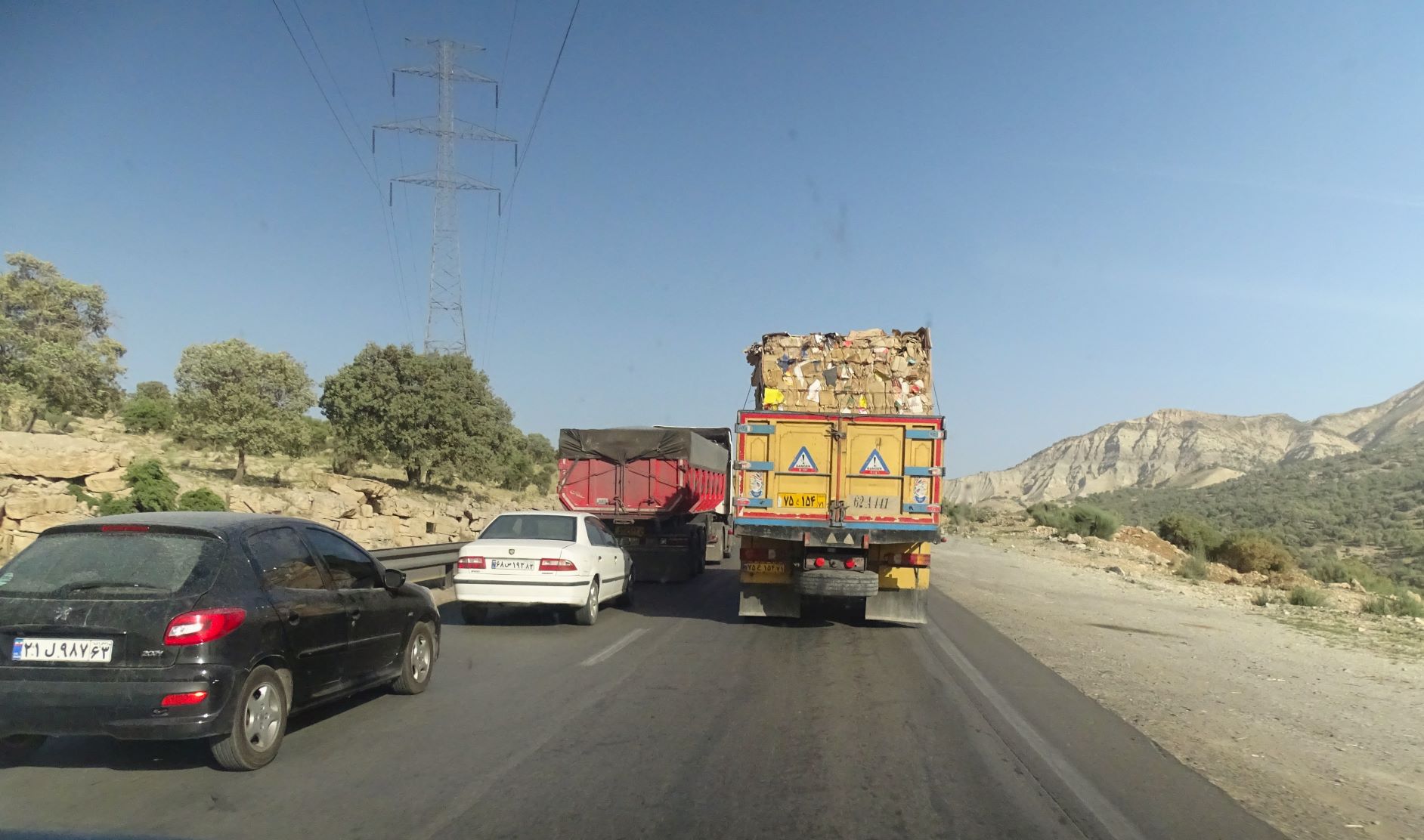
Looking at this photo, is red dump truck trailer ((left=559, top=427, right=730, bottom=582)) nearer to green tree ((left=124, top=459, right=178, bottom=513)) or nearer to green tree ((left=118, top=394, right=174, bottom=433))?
green tree ((left=124, top=459, right=178, bottom=513))

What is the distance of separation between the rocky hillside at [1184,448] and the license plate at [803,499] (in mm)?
99154

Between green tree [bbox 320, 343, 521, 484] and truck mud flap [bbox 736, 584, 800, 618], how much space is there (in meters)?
28.5

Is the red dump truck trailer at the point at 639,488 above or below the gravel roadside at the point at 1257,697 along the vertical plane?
above

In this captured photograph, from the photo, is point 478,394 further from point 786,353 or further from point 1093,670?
point 1093,670

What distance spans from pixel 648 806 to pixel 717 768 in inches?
37.8

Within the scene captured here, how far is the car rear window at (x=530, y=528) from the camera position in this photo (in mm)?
13523

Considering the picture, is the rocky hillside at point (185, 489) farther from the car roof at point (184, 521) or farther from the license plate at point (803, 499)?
the license plate at point (803, 499)

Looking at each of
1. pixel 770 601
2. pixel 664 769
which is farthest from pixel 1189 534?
pixel 664 769

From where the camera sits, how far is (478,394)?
43656 mm

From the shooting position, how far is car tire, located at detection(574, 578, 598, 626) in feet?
43.8

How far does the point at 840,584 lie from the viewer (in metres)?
13.1

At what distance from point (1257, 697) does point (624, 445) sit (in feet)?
44.1

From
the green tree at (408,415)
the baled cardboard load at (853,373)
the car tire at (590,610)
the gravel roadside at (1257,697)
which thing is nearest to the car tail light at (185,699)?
the gravel roadside at (1257,697)

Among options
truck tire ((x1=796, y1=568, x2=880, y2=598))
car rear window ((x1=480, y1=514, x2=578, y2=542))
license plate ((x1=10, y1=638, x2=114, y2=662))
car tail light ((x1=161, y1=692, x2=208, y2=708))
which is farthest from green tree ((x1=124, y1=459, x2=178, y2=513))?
car tail light ((x1=161, y1=692, x2=208, y2=708))
